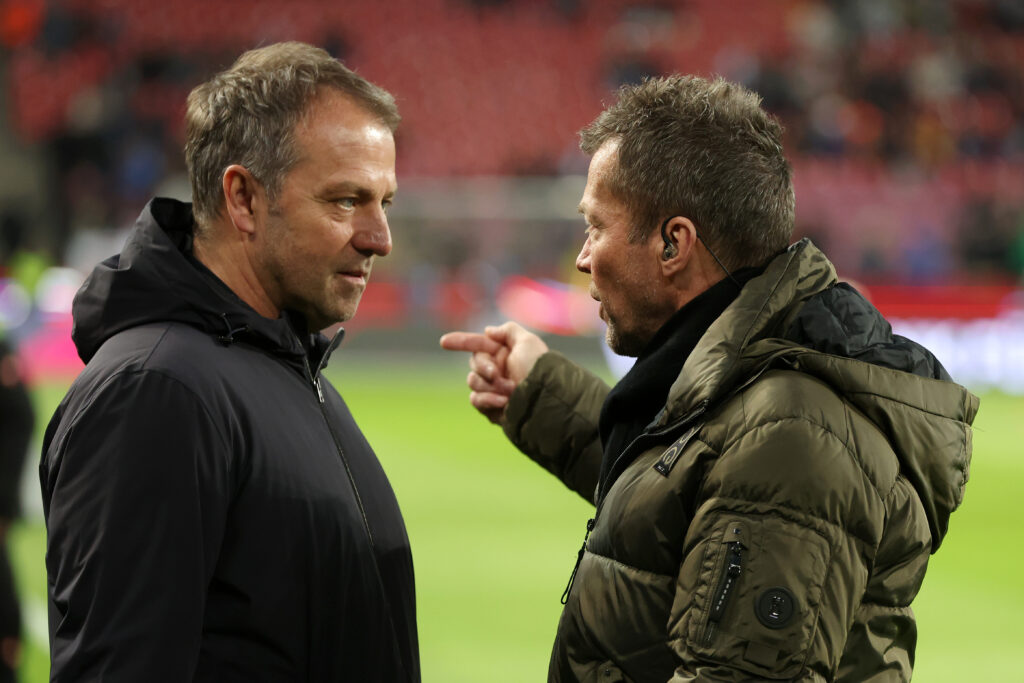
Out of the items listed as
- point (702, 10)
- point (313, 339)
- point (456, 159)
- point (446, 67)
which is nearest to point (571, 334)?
point (456, 159)

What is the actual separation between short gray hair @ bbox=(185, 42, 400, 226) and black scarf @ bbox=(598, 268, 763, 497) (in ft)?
2.46

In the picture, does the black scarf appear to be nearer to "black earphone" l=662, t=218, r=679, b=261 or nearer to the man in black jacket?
"black earphone" l=662, t=218, r=679, b=261

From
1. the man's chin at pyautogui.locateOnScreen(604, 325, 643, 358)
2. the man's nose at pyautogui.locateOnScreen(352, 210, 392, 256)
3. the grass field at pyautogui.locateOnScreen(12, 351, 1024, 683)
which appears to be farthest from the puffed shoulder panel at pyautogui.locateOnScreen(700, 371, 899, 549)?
the grass field at pyautogui.locateOnScreen(12, 351, 1024, 683)

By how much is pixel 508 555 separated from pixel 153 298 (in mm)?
6209

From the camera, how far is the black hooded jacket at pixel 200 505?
6.55 ft

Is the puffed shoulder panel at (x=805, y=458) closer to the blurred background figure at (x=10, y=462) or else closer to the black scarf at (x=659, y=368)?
the black scarf at (x=659, y=368)

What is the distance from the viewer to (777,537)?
191 centimetres

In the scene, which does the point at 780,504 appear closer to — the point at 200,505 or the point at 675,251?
the point at 675,251

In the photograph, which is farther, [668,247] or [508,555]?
[508,555]

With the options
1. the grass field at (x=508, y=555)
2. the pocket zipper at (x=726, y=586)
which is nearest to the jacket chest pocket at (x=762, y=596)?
the pocket zipper at (x=726, y=586)

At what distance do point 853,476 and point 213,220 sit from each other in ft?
4.32

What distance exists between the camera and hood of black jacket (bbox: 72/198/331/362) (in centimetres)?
224

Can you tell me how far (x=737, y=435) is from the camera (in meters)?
2.00

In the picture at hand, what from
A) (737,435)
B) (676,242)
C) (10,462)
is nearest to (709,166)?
(676,242)
